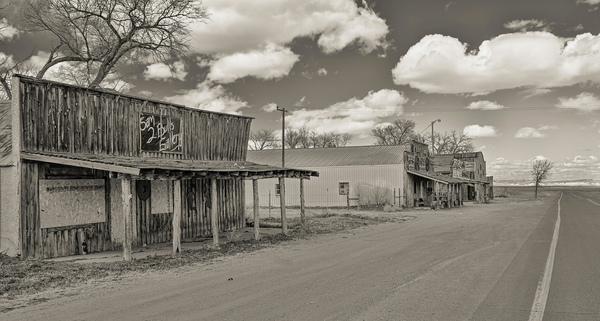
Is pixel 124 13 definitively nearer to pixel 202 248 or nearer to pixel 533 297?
pixel 202 248

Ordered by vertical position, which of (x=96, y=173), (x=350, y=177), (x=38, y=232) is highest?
(x=96, y=173)

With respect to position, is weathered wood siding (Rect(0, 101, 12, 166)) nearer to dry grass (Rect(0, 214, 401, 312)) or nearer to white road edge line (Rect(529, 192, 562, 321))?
dry grass (Rect(0, 214, 401, 312))

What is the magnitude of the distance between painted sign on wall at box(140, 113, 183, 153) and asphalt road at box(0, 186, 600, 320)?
19.3ft

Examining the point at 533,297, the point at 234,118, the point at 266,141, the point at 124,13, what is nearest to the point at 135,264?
the point at 533,297

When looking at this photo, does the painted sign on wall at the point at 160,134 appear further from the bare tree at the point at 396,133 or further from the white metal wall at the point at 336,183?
the bare tree at the point at 396,133

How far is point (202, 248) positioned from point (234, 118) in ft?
26.2

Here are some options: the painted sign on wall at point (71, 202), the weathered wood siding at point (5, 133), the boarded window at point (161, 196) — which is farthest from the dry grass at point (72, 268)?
the boarded window at point (161, 196)

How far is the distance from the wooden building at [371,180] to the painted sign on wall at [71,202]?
1054 inches

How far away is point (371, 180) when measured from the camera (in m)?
42.9

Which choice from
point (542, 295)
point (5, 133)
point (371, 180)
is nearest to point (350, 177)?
point (371, 180)

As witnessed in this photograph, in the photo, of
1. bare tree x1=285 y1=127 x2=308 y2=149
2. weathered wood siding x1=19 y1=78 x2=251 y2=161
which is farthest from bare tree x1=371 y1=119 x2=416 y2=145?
weathered wood siding x1=19 y1=78 x2=251 y2=161

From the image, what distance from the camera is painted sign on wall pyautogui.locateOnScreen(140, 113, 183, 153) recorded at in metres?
17.1

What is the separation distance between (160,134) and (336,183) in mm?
27941

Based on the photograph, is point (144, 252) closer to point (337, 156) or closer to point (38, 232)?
point (38, 232)
